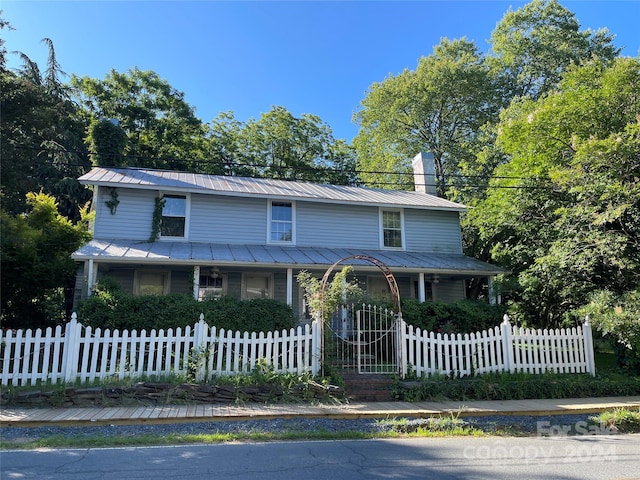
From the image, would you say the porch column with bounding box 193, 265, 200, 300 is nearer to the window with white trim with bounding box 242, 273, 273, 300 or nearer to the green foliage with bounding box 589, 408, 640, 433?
the window with white trim with bounding box 242, 273, 273, 300

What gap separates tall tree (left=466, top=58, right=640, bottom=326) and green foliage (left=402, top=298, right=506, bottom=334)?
52.9 inches

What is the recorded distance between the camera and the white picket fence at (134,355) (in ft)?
26.1

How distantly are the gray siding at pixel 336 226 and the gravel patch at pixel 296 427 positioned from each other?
8.89 metres

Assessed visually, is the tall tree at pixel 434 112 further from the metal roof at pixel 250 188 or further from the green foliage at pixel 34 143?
the green foliage at pixel 34 143

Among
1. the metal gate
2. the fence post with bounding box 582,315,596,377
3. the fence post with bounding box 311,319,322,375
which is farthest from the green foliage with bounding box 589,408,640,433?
the fence post with bounding box 311,319,322,375

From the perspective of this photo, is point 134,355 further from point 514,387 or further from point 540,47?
point 540,47

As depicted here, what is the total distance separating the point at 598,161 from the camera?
11523 mm

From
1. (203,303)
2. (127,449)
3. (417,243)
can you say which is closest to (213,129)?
(417,243)

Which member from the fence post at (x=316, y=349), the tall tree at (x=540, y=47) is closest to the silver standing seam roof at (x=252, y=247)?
the fence post at (x=316, y=349)

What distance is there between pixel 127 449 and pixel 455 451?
4.09 metres

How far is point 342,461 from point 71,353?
6.07 m

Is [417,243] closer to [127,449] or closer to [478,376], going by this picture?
[478,376]

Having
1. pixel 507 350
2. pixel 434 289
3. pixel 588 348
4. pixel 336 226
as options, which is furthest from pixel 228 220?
pixel 588 348

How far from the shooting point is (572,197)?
1379cm
